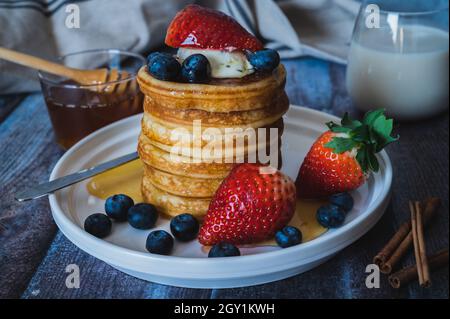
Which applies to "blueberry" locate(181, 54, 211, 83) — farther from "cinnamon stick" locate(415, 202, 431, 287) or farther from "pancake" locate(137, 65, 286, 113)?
"cinnamon stick" locate(415, 202, 431, 287)

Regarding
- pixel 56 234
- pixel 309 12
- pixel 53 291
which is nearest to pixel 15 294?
pixel 53 291

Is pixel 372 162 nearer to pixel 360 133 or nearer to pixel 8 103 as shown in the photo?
pixel 360 133

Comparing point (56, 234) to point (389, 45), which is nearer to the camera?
point (56, 234)

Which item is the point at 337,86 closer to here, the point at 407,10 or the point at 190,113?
the point at 407,10

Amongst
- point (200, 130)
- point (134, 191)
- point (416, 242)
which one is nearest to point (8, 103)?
point (134, 191)

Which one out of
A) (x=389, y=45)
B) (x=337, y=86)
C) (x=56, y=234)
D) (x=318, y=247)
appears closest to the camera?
(x=318, y=247)

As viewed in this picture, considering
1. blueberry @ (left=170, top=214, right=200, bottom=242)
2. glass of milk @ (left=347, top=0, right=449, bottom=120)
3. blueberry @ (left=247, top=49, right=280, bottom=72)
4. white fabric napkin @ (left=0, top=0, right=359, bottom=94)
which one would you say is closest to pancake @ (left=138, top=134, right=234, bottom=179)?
blueberry @ (left=170, top=214, right=200, bottom=242)

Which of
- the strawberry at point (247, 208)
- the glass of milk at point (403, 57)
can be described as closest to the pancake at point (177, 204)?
the strawberry at point (247, 208)

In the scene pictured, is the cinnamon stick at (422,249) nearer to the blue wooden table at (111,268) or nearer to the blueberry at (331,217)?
the blue wooden table at (111,268)
